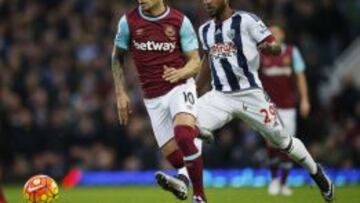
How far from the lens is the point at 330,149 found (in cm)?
1873

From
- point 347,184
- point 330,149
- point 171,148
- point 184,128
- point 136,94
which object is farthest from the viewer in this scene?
point 136,94

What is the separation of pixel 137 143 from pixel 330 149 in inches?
140

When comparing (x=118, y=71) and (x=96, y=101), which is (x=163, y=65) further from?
(x=96, y=101)

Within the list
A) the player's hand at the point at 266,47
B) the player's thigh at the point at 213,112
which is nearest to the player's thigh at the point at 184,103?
the player's thigh at the point at 213,112

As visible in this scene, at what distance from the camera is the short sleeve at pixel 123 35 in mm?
A: 11234

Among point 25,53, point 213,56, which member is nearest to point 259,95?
point 213,56

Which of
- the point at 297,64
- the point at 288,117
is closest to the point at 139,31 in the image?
the point at 297,64

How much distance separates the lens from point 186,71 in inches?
426

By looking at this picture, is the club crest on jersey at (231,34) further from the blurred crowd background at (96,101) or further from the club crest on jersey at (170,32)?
the blurred crowd background at (96,101)

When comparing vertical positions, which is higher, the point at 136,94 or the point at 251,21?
the point at 251,21

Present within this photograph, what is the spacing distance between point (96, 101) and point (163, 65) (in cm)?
903

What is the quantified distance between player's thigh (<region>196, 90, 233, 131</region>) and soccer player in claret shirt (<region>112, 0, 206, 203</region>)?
551mm

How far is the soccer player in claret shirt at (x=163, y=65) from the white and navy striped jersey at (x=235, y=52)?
0.79m

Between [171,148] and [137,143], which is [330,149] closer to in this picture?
[137,143]
